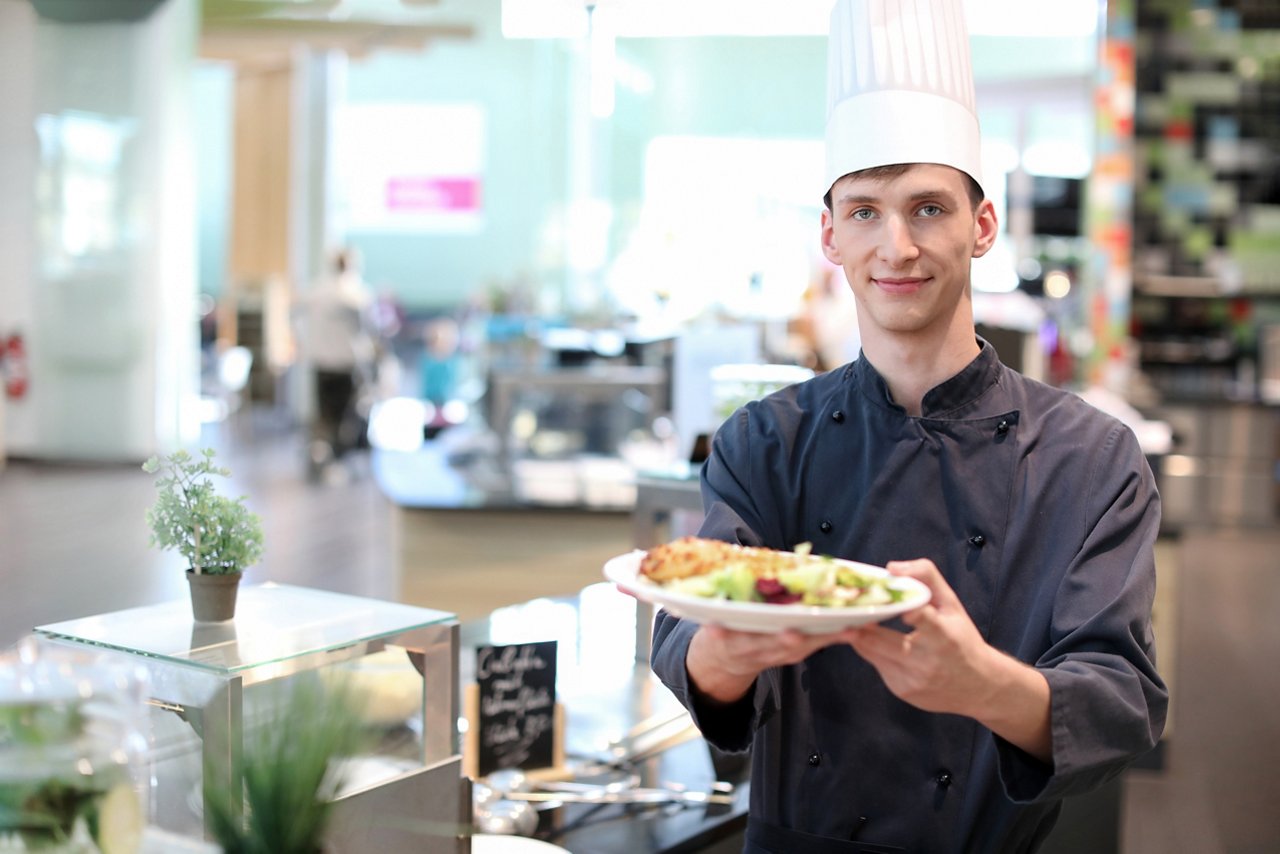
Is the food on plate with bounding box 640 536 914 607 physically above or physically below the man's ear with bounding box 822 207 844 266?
below

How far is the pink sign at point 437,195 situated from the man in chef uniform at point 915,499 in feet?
47.0

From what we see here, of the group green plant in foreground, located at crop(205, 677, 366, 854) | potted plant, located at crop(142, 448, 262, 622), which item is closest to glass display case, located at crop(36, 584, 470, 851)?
potted plant, located at crop(142, 448, 262, 622)

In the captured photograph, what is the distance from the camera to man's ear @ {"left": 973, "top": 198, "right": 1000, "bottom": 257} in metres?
1.46

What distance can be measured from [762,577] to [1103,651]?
1.25 feet

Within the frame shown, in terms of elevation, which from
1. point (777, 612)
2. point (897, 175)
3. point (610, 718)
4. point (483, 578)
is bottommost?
point (483, 578)

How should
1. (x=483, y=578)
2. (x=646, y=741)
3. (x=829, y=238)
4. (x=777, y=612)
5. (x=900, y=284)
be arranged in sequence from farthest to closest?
(x=483, y=578) → (x=646, y=741) → (x=829, y=238) → (x=900, y=284) → (x=777, y=612)

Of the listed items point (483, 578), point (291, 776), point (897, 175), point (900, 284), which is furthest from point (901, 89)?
point (483, 578)

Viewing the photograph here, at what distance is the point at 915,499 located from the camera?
4.67ft

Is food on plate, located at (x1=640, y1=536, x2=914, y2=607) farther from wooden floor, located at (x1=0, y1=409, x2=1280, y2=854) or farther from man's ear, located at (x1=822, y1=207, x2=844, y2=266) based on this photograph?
wooden floor, located at (x1=0, y1=409, x2=1280, y2=854)

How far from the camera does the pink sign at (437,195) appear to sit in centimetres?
1555

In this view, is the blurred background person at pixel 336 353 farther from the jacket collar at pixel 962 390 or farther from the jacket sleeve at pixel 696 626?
the jacket collar at pixel 962 390

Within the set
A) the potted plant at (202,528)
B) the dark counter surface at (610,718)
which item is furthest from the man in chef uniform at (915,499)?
the potted plant at (202,528)

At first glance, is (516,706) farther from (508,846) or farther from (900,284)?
(900,284)

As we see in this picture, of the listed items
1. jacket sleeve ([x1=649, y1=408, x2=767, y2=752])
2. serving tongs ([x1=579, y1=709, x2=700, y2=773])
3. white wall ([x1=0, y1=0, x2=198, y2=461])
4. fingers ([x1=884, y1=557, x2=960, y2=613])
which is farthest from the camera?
white wall ([x1=0, y1=0, x2=198, y2=461])
